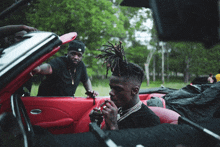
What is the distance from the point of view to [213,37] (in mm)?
1395

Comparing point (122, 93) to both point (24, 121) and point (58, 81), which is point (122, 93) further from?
point (58, 81)

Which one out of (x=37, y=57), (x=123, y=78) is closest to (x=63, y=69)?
(x=123, y=78)

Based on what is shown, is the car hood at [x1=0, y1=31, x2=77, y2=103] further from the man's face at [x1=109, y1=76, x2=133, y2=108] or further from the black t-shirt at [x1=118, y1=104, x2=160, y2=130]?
the black t-shirt at [x1=118, y1=104, x2=160, y2=130]

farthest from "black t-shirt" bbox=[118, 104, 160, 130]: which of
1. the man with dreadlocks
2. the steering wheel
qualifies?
the steering wheel

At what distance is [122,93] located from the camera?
1542 millimetres

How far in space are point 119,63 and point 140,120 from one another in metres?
0.53

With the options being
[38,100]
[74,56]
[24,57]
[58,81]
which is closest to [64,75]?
[58,81]

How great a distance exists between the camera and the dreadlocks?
1.52 metres

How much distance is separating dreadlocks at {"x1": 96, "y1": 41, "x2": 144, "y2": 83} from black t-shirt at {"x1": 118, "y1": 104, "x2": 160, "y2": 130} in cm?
34

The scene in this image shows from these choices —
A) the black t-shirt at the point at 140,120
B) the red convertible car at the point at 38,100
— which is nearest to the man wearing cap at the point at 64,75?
the red convertible car at the point at 38,100

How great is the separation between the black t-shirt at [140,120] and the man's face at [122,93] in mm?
135

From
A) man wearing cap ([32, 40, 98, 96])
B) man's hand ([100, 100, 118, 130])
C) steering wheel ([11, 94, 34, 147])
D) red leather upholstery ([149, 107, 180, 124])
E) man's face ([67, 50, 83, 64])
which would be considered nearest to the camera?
steering wheel ([11, 94, 34, 147])

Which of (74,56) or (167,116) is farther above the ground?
(74,56)

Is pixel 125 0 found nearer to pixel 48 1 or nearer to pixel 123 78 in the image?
pixel 123 78
